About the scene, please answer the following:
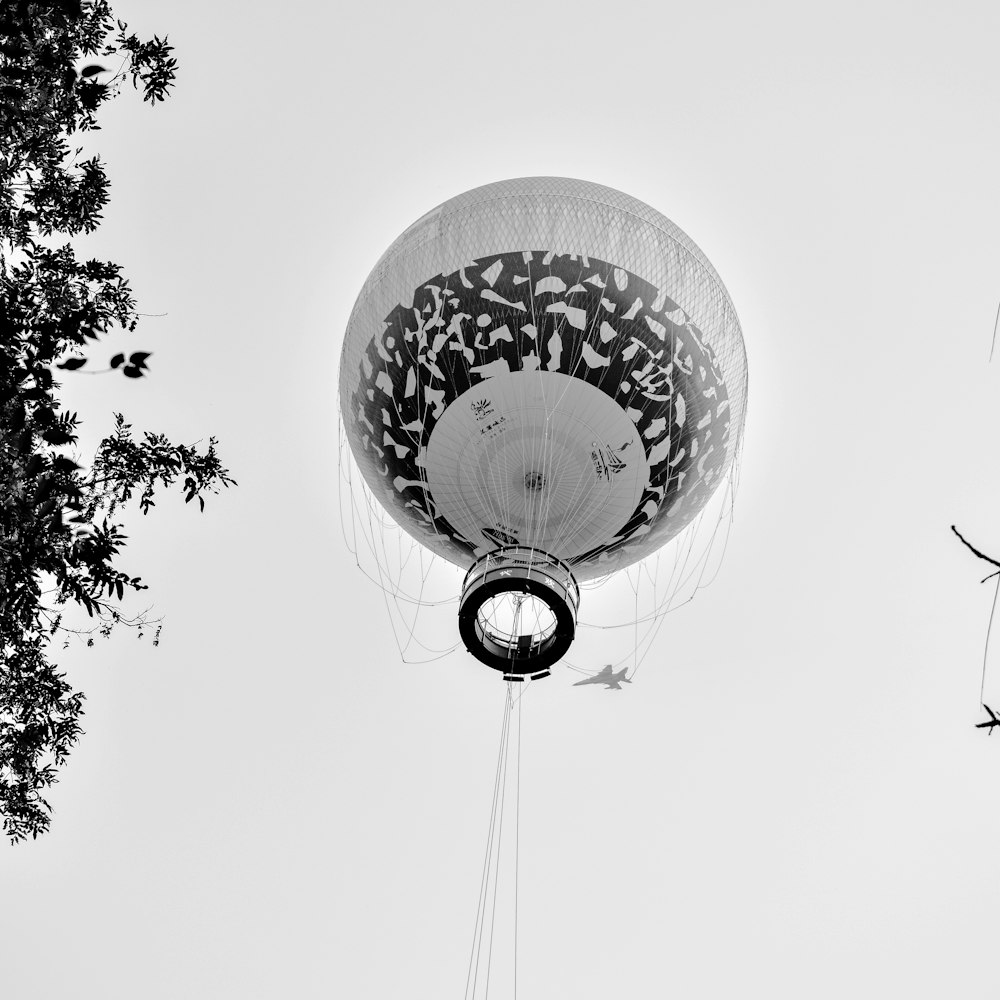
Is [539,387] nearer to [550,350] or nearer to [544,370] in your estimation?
[544,370]

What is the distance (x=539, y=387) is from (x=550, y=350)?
0.45 meters

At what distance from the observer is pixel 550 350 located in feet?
40.3

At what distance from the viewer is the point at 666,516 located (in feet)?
45.7

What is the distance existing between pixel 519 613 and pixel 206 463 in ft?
18.8

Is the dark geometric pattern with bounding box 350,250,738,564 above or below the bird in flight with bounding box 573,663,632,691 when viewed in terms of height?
above

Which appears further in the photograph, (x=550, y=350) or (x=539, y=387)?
(x=539, y=387)

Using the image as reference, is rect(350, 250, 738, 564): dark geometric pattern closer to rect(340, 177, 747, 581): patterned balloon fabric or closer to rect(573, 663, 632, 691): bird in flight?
rect(340, 177, 747, 581): patterned balloon fabric

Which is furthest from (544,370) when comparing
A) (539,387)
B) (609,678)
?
(609,678)

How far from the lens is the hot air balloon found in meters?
12.4

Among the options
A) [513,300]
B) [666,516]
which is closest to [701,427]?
[666,516]

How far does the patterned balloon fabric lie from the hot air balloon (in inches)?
0.8

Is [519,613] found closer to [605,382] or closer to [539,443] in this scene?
[539,443]

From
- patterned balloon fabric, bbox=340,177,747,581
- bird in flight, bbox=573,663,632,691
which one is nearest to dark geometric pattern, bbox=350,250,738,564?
patterned balloon fabric, bbox=340,177,747,581

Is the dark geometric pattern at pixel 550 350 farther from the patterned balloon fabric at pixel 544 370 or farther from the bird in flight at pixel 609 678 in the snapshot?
the bird in flight at pixel 609 678
